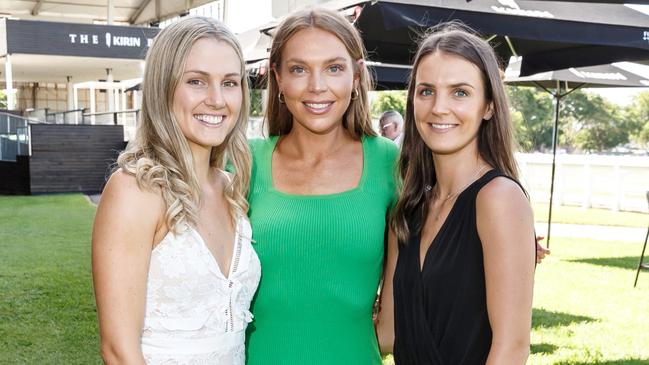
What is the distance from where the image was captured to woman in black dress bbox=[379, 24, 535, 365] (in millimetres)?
1820

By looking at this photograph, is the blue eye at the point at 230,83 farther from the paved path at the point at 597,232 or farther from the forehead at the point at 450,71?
the paved path at the point at 597,232

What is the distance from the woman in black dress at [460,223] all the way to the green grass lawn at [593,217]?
13.0 m

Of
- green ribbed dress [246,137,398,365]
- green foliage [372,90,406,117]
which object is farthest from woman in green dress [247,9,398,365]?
green foliage [372,90,406,117]

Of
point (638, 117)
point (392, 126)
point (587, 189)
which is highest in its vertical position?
point (638, 117)

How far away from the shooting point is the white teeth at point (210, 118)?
2.09m

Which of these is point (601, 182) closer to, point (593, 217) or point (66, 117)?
point (593, 217)

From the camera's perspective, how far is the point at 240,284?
2104 millimetres

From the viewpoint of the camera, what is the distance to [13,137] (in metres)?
20.2

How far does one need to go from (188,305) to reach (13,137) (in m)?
20.3

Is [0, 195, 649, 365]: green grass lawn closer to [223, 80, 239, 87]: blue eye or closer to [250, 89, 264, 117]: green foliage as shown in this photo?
[250, 89, 264, 117]: green foliage

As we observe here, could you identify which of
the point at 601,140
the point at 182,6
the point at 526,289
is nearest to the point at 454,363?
the point at 526,289

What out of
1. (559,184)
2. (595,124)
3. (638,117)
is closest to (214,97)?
(559,184)

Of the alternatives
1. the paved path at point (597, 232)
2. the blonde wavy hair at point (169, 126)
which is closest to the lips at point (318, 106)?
the blonde wavy hair at point (169, 126)

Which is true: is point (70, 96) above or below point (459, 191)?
above
